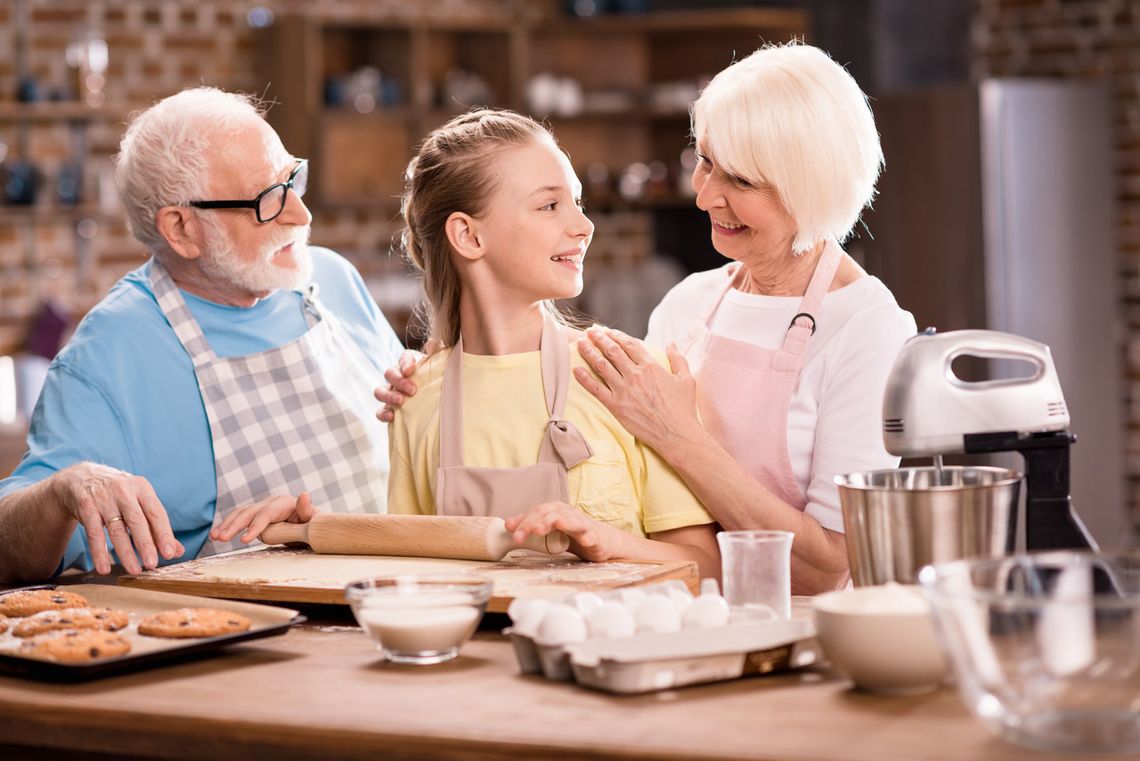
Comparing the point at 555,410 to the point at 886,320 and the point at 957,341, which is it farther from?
the point at 957,341

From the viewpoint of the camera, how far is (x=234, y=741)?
1.30 m

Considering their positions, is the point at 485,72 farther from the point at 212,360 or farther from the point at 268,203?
the point at 212,360

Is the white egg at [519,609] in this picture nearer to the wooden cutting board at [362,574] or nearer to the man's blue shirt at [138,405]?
the wooden cutting board at [362,574]

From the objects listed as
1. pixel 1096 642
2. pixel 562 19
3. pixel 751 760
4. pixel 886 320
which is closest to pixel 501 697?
pixel 751 760

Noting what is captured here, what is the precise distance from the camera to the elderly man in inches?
90.4

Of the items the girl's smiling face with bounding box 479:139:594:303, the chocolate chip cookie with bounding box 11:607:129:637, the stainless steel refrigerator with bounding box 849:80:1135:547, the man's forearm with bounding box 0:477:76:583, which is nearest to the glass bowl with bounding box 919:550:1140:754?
the chocolate chip cookie with bounding box 11:607:129:637

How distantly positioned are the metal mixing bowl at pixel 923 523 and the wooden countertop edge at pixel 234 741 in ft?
1.45

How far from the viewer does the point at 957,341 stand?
1.54m

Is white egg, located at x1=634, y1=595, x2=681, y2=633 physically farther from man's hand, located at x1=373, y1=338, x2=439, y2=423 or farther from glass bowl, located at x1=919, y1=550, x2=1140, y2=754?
man's hand, located at x1=373, y1=338, x2=439, y2=423

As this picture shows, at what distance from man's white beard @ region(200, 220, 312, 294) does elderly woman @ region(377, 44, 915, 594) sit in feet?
1.31

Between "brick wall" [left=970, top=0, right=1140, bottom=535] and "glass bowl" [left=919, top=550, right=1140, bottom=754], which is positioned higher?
"brick wall" [left=970, top=0, right=1140, bottom=535]

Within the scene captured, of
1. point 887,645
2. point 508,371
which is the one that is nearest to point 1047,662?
point 887,645

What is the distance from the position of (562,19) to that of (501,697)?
497cm

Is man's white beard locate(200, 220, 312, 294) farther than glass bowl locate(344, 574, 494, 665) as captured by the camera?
Yes
